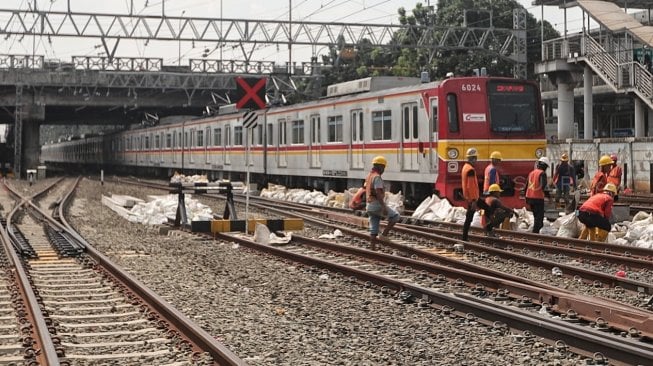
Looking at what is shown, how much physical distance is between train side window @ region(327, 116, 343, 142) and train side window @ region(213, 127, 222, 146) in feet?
41.0

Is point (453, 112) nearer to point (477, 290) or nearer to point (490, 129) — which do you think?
point (490, 129)

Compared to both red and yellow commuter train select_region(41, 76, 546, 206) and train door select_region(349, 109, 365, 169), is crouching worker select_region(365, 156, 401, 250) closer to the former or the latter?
red and yellow commuter train select_region(41, 76, 546, 206)

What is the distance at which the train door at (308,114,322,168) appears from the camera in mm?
25844

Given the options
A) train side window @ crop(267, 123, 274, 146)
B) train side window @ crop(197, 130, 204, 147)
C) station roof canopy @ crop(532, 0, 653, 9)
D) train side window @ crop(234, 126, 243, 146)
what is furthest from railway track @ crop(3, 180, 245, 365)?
station roof canopy @ crop(532, 0, 653, 9)

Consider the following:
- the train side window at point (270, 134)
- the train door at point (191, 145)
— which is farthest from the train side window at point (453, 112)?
the train door at point (191, 145)

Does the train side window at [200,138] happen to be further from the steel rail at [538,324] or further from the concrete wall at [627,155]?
the steel rail at [538,324]

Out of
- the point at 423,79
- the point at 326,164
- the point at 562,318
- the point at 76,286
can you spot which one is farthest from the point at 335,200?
the point at 562,318

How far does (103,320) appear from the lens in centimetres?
818

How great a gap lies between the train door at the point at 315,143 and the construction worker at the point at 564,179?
726cm

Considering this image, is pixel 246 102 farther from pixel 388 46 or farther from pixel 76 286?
pixel 388 46

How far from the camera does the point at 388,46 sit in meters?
39.2

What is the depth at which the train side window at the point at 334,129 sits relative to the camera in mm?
24172

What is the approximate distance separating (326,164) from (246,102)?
29.6ft

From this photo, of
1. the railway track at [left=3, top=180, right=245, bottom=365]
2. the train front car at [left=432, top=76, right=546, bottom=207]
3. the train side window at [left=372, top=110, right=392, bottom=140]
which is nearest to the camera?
the railway track at [left=3, top=180, right=245, bottom=365]
